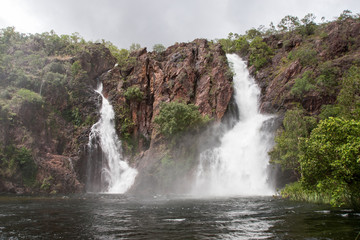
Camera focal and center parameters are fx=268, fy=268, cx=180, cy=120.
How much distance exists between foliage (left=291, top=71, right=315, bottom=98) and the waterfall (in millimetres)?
26703

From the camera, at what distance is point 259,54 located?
180 ft

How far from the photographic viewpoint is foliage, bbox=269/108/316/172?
2609cm

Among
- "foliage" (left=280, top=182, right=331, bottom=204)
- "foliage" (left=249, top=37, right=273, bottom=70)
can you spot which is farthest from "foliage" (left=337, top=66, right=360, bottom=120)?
"foliage" (left=249, top=37, right=273, bottom=70)

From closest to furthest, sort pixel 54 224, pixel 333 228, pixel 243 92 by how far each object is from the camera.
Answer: pixel 333 228, pixel 54 224, pixel 243 92

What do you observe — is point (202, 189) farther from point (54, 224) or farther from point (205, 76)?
point (54, 224)

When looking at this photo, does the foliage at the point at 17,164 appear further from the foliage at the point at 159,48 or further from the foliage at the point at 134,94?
the foliage at the point at 159,48

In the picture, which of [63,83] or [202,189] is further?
[63,83]

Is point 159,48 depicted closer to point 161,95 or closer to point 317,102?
point 161,95

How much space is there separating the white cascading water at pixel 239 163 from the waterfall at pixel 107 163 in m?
12.1

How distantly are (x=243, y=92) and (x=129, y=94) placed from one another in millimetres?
20460

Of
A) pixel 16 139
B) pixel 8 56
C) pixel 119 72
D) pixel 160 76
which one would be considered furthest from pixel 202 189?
pixel 8 56

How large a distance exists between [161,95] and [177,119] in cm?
898

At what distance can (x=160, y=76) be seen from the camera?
49969 millimetres

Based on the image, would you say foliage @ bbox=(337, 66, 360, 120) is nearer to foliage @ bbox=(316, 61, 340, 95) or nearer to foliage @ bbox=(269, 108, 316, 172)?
foliage @ bbox=(269, 108, 316, 172)
